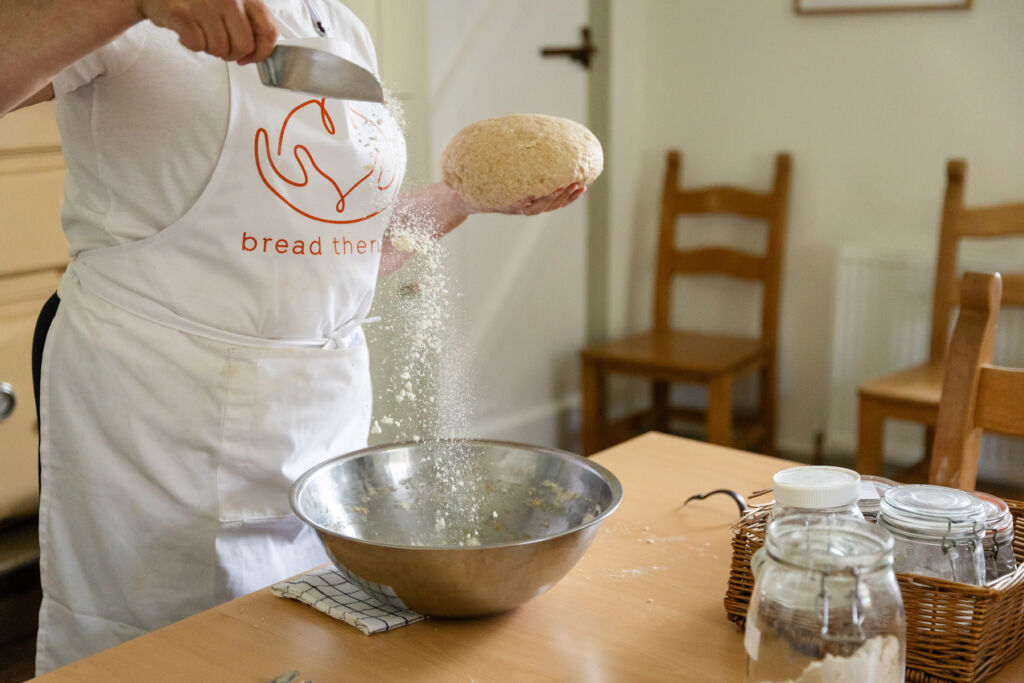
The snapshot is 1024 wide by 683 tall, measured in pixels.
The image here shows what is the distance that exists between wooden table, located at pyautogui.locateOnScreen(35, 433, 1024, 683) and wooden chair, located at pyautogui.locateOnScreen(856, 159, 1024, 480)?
58.4 inches

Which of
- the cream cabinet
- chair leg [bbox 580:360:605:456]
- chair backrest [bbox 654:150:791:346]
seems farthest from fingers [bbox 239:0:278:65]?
chair backrest [bbox 654:150:791:346]

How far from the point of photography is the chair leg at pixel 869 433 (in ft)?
7.82

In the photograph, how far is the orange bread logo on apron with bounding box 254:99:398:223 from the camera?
3.53 feet

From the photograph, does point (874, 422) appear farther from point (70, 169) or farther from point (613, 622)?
point (70, 169)

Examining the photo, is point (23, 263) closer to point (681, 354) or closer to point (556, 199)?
point (556, 199)

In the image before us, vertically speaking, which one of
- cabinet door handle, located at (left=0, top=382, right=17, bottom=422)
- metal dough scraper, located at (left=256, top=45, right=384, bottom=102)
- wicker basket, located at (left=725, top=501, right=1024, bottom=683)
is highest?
metal dough scraper, located at (left=256, top=45, right=384, bottom=102)

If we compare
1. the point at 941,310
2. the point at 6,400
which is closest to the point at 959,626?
the point at 6,400

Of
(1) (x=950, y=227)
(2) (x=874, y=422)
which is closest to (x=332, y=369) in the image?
(2) (x=874, y=422)

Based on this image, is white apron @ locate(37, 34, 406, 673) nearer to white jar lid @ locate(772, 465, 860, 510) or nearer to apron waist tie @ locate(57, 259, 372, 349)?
apron waist tie @ locate(57, 259, 372, 349)

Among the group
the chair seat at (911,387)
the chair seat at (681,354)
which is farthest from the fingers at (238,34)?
the chair seat at (681,354)

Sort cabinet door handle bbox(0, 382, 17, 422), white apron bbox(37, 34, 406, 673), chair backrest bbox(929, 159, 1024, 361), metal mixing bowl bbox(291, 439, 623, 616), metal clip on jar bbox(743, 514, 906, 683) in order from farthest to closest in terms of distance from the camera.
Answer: chair backrest bbox(929, 159, 1024, 361)
cabinet door handle bbox(0, 382, 17, 422)
white apron bbox(37, 34, 406, 673)
metal mixing bowl bbox(291, 439, 623, 616)
metal clip on jar bbox(743, 514, 906, 683)

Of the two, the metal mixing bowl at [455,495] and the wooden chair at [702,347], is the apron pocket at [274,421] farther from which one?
the wooden chair at [702,347]

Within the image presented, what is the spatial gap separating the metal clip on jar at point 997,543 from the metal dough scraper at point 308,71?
0.61 m

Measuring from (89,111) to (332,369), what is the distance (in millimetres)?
372
